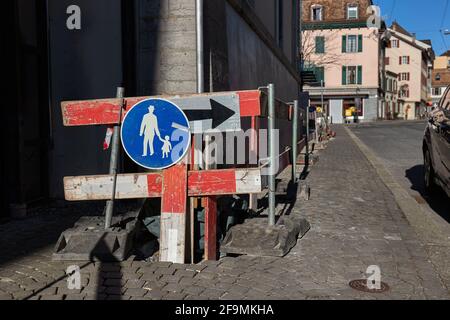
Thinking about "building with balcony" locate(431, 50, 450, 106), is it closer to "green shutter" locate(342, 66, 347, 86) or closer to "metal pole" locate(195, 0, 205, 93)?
"green shutter" locate(342, 66, 347, 86)

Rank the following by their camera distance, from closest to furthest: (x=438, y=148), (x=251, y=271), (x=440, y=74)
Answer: (x=251, y=271) < (x=438, y=148) < (x=440, y=74)

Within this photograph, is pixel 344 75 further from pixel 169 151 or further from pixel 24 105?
pixel 169 151

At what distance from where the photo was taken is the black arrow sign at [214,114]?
14.7 feet

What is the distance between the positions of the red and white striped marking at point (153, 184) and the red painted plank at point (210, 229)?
186 mm

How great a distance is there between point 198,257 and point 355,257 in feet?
4.69

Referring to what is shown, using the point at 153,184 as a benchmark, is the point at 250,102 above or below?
above

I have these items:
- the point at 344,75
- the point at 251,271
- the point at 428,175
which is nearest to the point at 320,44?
the point at 344,75

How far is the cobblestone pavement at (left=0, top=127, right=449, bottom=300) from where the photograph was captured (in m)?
3.64

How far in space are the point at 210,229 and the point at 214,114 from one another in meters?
1.03

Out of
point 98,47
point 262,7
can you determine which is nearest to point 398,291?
point 98,47

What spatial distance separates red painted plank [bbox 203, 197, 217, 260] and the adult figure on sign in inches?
26.9

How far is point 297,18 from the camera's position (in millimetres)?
25203

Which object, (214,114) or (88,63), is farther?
(88,63)

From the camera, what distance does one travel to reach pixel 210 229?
464cm
